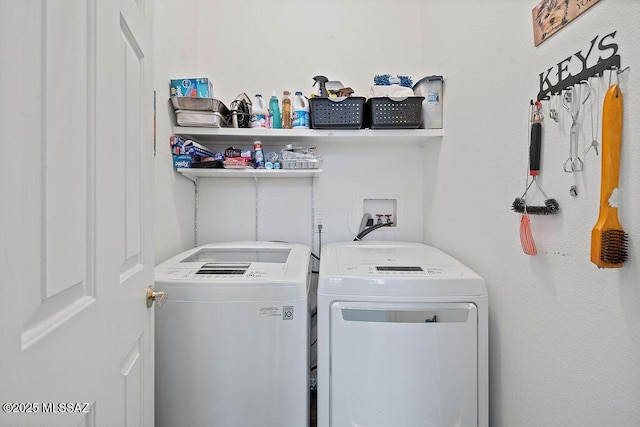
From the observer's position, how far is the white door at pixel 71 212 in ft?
1.20

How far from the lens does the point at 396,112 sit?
1.52 meters

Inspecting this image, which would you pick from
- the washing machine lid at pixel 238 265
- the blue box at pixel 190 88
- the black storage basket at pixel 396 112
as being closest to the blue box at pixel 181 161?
the blue box at pixel 190 88

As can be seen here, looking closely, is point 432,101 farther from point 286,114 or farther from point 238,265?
point 238,265

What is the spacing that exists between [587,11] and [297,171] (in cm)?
123

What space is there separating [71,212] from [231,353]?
79 centimetres

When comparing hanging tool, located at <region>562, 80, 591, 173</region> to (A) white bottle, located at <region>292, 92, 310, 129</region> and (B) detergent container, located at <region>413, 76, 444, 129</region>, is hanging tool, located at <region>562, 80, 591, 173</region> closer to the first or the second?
A: (B) detergent container, located at <region>413, 76, 444, 129</region>

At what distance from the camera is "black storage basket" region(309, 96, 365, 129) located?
151cm

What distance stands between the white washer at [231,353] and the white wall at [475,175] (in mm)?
465

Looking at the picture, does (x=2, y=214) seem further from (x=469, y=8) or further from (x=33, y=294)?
(x=469, y=8)

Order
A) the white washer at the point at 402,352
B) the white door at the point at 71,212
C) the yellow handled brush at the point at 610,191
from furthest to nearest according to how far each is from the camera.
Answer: the white washer at the point at 402,352
the yellow handled brush at the point at 610,191
the white door at the point at 71,212

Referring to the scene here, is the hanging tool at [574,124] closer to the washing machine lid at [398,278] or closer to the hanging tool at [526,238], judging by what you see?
the hanging tool at [526,238]

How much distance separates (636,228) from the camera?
582 mm

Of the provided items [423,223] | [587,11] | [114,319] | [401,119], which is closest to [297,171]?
[401,119]

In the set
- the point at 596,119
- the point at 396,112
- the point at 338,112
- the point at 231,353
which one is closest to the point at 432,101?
the point at 396,112
